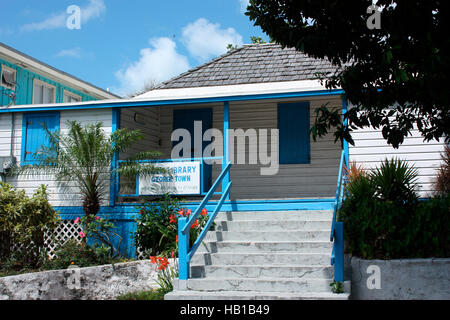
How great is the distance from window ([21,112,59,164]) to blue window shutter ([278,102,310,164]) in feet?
18.3

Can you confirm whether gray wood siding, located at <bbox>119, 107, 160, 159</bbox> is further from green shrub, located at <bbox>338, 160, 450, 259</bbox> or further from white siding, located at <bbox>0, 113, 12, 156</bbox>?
green shrub, located at <bbox>338, 160, 450, 259</bbox>

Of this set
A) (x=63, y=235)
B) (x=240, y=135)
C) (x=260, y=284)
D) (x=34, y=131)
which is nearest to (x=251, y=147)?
(x=240, y=135)

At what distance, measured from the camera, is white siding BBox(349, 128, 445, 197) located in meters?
10.4

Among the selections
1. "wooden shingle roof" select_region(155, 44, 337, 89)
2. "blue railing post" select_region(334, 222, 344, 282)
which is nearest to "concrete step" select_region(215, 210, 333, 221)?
"blue railing post" select_region(334, 222, 344, 282)

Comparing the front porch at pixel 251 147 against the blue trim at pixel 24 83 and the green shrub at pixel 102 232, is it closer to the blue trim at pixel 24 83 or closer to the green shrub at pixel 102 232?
the green shrub at pixel 102 232

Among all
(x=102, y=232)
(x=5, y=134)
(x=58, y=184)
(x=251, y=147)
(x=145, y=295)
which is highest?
(x=5, y=134)

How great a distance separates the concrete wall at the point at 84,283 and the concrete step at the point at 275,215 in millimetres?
1825

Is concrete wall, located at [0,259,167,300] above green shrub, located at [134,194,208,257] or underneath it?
underneath

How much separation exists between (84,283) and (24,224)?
246 centimetres

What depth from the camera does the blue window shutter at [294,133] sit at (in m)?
12.6

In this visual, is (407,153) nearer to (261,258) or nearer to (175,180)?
(261,258)

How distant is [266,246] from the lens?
8.59 m

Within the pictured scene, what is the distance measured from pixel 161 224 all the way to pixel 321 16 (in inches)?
216
